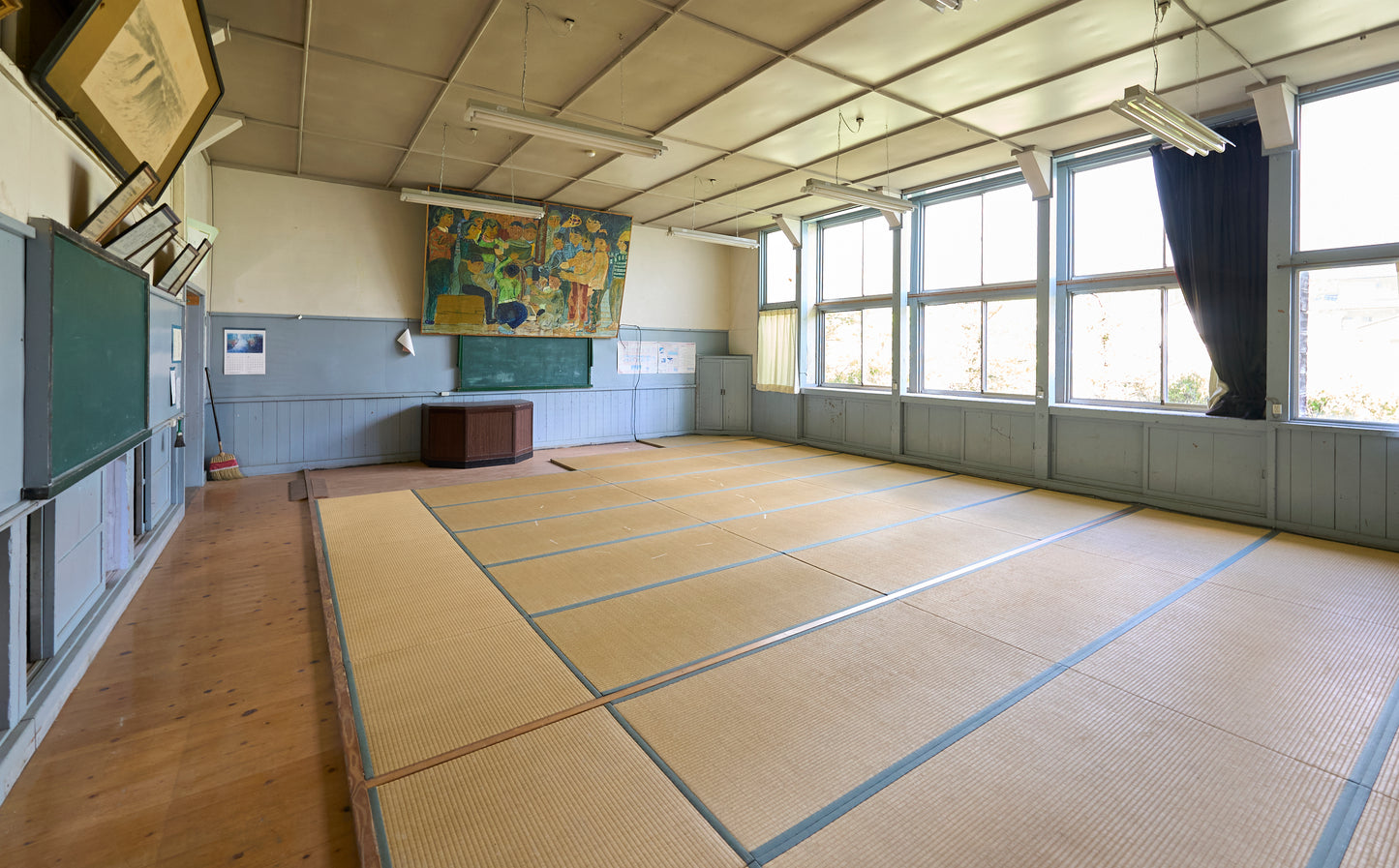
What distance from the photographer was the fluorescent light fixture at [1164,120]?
13.0ft

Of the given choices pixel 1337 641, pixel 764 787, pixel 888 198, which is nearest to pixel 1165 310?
pixel 888 198

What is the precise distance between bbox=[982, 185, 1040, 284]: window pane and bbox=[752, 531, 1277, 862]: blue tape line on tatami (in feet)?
15.9

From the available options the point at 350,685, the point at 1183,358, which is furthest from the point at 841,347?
the point at 350,685

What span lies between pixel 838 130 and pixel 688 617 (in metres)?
5.16

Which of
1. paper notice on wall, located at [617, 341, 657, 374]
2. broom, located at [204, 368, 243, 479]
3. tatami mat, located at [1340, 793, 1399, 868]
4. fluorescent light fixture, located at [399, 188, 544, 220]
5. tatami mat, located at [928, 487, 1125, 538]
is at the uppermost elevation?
Result: fluorescent light fixture, located at [399, 188, 544, 220]

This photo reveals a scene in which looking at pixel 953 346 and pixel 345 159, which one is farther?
pixel 953 346

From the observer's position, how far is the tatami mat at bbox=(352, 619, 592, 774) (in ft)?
7.97

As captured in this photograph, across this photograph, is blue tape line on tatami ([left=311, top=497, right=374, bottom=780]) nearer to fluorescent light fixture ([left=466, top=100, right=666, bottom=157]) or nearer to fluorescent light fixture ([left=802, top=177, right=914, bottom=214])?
fluorescent light fixture ([left=466, top=100, right=666, bottom=157])

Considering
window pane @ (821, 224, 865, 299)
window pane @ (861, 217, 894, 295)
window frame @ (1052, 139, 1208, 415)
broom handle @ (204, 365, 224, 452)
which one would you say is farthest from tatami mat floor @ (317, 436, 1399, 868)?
window pane @ (821, 224, 865, 299)

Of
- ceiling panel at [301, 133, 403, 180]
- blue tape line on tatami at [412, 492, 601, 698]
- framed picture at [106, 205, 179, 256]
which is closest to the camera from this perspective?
blue tape line on tatami at [412, 492, 601, 698]

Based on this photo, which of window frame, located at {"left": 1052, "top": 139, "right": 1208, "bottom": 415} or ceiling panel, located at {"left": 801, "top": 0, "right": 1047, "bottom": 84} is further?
window frame, located at {"left": 1052, "top": 139, "right": 1208, "bottom": 415}

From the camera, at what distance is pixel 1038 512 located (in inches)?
238

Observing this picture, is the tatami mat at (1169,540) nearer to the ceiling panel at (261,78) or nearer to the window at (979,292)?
the window at (979,292)

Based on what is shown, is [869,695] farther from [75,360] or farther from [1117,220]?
[1117,220]
